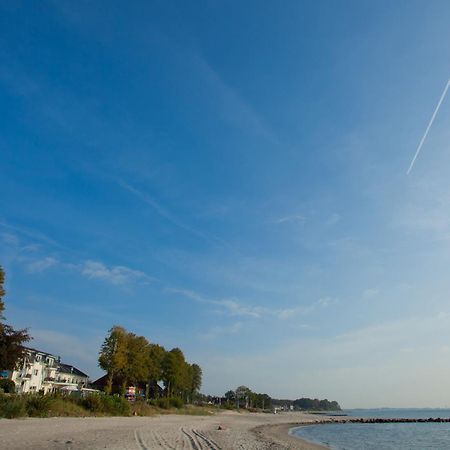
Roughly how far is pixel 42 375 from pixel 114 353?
2465 centimetres

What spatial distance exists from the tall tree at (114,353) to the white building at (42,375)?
8.92 m

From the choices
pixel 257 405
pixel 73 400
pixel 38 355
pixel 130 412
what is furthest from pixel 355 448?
pixel 257 405

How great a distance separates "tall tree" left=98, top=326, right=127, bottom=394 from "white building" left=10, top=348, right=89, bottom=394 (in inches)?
351

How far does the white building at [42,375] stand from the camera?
67206 millimetres

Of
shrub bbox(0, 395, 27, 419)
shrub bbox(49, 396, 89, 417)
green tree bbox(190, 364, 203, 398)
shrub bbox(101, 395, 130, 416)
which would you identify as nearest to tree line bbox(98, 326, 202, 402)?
shrub bbox(101, 395, 130, 416)

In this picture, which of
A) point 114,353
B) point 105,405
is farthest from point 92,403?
point 114,353

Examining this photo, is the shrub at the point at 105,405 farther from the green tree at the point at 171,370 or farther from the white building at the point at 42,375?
the green tree at the point at 171,370

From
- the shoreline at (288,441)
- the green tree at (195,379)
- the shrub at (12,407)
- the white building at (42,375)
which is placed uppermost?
the green tree at (195,379)

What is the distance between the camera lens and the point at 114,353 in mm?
59094

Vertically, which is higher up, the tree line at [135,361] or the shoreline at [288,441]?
the tree line at [135,361]

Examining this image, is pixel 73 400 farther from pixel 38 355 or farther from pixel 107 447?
pixel 38 355

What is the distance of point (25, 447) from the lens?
16312 mm

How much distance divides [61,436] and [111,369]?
131 ft

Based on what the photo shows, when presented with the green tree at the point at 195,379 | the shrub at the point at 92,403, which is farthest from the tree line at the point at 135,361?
the green tree at the point at 195,379
